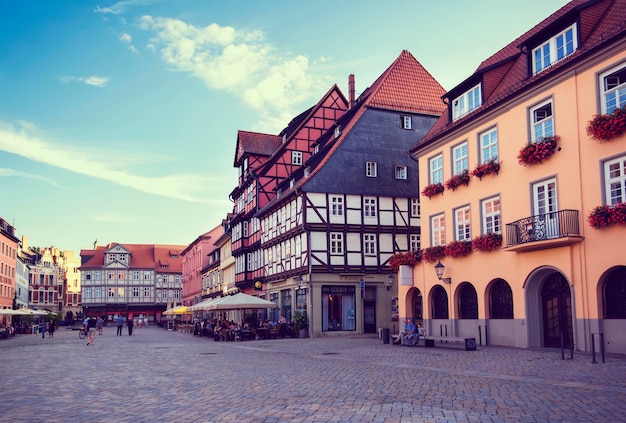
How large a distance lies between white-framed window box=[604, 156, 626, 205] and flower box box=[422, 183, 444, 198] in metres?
10.4

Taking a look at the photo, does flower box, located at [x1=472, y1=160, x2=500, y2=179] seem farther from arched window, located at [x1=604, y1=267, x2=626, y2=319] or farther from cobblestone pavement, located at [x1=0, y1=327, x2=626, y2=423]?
cobblestone pavement, located at [x1=0, y1=327, x2=626, y2=423]

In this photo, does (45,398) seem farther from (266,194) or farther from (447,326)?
(266,194)

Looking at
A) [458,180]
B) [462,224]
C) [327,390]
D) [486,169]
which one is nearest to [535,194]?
[486,169]

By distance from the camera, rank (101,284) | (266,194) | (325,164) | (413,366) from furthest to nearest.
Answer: (101,284) < (266,194) < (325,164) < (413,366)

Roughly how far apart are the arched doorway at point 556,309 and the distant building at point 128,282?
3824 inches

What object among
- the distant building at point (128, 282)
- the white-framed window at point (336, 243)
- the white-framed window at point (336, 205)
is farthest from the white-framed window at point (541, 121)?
the distant building at point (128, 282)

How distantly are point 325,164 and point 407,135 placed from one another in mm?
6103

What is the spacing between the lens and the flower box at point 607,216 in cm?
1945

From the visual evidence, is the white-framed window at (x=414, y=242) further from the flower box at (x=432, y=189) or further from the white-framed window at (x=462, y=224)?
the white-framed window at (x=462, y=224)

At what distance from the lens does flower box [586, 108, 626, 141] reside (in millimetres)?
19703

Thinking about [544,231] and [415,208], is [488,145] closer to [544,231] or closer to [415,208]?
[544,231]

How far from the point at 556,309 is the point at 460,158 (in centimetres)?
831

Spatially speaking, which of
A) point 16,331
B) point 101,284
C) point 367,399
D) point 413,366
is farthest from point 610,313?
point 101,284

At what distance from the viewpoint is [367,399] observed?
468 inches
